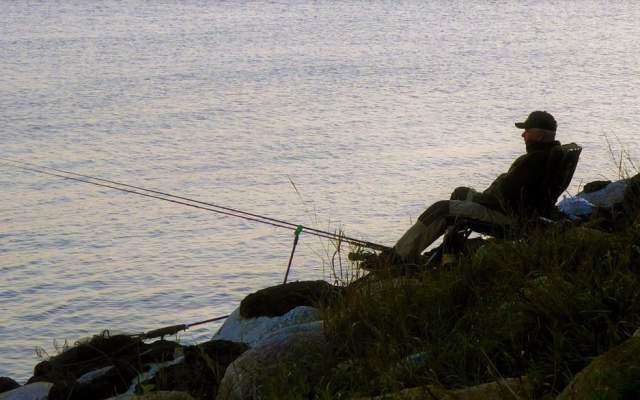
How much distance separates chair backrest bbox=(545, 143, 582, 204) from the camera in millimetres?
7559

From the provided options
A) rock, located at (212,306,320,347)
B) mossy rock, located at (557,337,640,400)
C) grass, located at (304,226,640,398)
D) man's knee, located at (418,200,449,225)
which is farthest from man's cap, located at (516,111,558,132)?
mossy rock, located at (557,337,640,400)

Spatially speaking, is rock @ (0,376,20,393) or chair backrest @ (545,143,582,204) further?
rock @ (0,376,20,393)

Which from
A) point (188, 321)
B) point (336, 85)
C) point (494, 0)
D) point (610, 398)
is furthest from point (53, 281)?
point (494, 0)

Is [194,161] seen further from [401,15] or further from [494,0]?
[494,0]

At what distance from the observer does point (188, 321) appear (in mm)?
12227

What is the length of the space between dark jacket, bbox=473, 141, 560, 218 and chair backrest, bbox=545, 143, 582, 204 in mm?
14

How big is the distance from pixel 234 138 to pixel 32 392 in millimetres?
13942

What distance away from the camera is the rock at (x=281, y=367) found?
5.32 meters

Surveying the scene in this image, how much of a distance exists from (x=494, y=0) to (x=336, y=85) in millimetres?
33702

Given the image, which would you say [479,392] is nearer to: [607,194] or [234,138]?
[607,194]

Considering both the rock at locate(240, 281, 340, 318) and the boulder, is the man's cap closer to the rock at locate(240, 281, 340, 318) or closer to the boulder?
the rock at locate(240, 281, 340, 318)

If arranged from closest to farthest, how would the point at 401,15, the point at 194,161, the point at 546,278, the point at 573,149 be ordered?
the point at 546,278
the point at 573,149
the point at 194,161
the point at 401,15

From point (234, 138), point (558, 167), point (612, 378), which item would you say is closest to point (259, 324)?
point (558, 167)

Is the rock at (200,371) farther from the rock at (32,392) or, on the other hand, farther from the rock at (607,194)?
the rock at (607,194)
